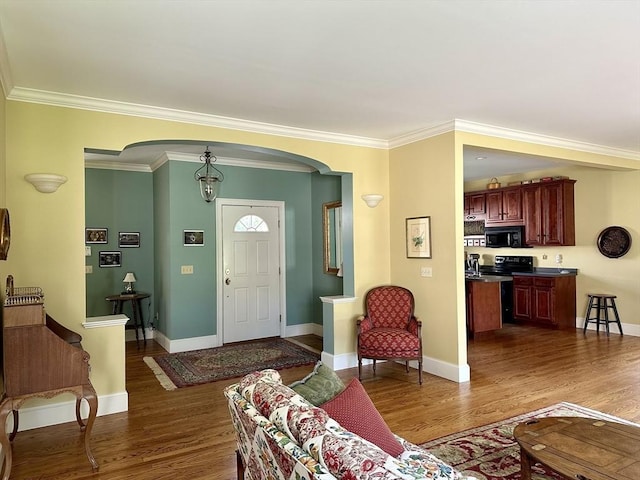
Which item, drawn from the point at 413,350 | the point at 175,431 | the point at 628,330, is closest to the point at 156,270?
the point at 175,431

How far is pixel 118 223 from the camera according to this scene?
6.53 m

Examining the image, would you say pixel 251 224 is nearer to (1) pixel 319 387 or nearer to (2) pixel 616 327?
(1) pixel 319 387

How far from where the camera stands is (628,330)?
21.5 ft

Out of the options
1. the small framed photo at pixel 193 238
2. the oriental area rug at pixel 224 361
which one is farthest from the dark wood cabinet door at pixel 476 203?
the small framed photo at pixel 193 238

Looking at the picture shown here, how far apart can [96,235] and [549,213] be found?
721cm

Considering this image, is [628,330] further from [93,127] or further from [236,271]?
[93,127]


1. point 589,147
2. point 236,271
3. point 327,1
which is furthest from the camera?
point 236,271

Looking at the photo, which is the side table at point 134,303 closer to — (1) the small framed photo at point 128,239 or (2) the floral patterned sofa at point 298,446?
(1) the small framed photo at point 128,239

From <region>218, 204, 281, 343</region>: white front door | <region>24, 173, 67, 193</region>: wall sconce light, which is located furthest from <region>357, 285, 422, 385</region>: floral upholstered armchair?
<region>24, 173, 67, 193</region>: wall sconce light

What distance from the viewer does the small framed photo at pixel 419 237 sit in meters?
4.71

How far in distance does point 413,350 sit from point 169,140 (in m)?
3.13

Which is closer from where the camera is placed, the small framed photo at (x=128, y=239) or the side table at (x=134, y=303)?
the side table at (x=134, y=303)

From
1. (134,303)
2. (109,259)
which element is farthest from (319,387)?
(109,259)

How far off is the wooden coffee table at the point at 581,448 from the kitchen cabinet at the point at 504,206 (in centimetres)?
574
